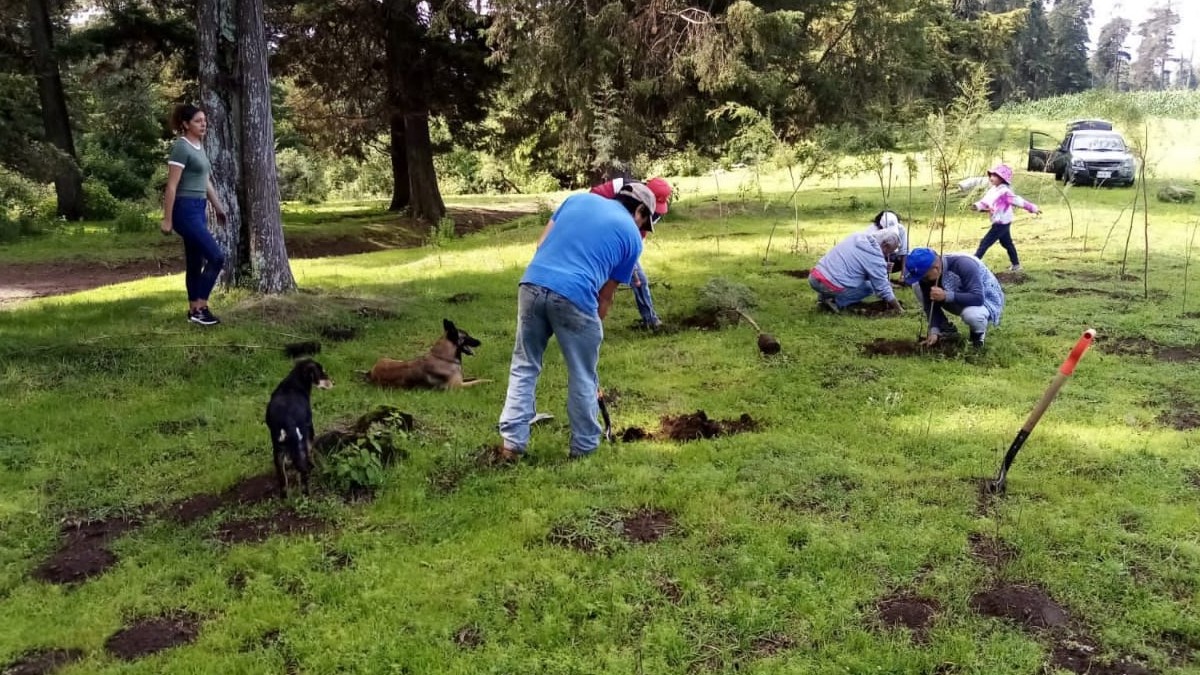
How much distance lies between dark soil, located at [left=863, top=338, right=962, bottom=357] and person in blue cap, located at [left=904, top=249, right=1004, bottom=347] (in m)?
0.06

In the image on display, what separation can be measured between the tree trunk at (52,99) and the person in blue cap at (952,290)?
1626 cm

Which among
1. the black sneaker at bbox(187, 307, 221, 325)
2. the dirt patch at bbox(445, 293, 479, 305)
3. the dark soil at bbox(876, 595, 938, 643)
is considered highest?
the black sneaker at bbox(187, 307, 221, 325)

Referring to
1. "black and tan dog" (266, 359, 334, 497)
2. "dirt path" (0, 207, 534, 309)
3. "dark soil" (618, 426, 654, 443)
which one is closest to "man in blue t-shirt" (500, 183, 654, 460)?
"dark soil" (618, 426, 654, 443)

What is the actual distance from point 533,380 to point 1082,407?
4311 mm

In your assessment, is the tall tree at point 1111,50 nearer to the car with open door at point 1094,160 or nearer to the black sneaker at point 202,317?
the car with open door at point 1094,160

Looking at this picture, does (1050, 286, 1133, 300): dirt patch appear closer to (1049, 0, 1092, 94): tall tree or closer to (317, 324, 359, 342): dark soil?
(317, 324, 359, 342): dark soil

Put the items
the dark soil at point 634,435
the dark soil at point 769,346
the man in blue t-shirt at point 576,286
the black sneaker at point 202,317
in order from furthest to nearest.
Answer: the black sneaker at point 202,317 → the dark soil at point 769,346 → the dark soil at point 634,435 → the man in blue t-shirt at point 576,286

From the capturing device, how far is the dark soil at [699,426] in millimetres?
5707

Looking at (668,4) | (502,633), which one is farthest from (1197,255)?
(502,633)

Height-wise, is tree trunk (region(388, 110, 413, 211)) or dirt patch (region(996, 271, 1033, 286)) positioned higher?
tree trunk (region(388, 110, 413, 211))

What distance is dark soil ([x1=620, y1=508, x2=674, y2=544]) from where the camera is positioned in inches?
169

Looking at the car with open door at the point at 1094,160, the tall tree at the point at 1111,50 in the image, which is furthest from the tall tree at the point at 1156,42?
the car with open door at the point at 1094,160

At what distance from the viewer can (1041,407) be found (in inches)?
169

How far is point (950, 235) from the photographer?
47.5 feet
